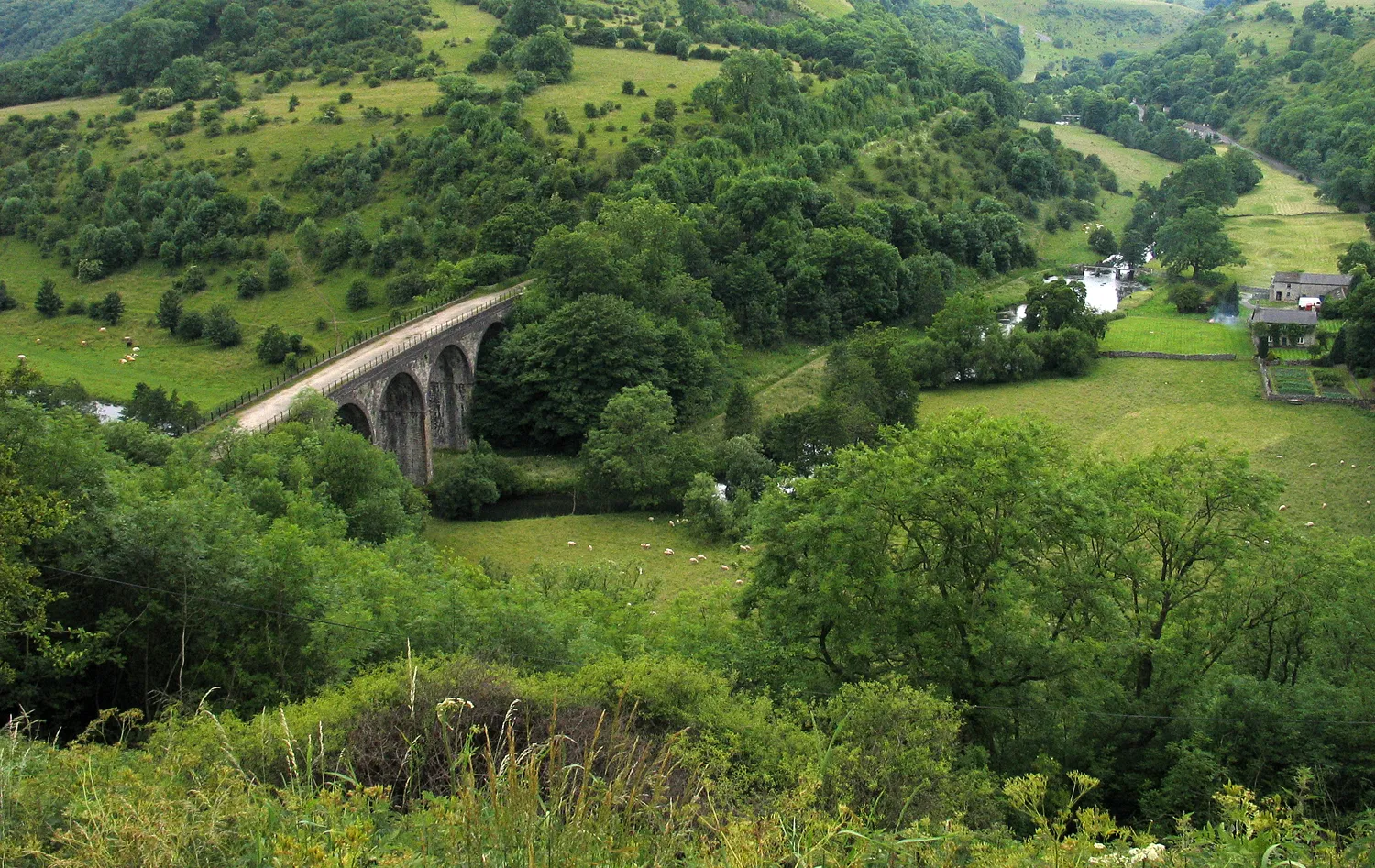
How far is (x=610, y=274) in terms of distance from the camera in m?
59.0

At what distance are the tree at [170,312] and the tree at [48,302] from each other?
26.0 feet

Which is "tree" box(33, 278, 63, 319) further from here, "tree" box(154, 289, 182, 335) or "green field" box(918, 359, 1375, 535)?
"green field" box(918, 359, 1375, 535)

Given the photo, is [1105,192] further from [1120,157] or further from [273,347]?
[273,347]

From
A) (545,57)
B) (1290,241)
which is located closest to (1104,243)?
(1290,241)

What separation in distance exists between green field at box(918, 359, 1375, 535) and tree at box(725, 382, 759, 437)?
9.62m

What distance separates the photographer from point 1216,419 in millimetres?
55625

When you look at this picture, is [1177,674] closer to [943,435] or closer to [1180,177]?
[943,435]

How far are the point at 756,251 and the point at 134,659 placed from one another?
58176mm

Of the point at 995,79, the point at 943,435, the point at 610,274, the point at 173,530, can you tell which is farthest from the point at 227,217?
the point at 995,79

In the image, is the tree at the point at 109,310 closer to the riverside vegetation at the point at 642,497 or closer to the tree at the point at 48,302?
the riverside vegetation at the point at 642,497

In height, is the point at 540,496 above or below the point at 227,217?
below

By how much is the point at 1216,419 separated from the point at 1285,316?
19.1 metres

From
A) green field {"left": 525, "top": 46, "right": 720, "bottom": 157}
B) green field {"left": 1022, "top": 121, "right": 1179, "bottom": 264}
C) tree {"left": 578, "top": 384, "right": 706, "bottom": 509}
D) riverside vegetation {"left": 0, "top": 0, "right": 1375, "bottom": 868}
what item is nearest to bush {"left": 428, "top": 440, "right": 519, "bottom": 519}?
Result: riverside vegetation {"left": 0, "top": 0, "right": 1375, "bottom": 868}

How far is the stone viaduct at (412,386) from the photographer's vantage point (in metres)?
44.4
